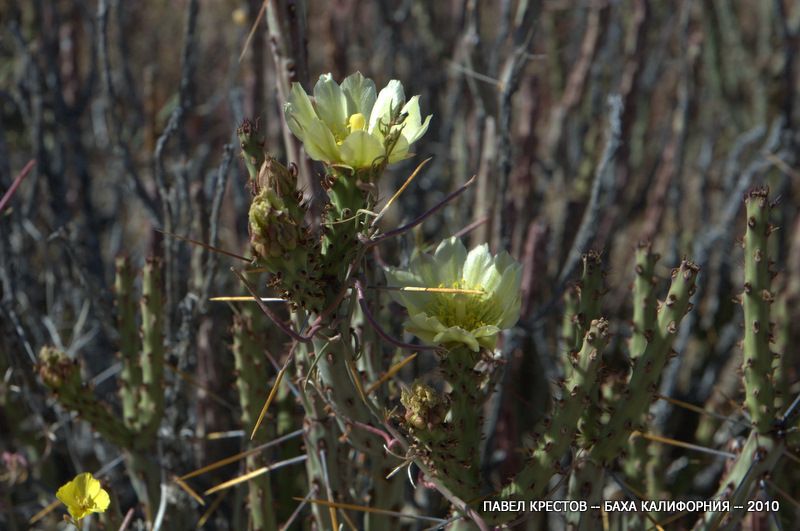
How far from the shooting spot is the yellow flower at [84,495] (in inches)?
48.0

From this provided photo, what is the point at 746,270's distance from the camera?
1.35m

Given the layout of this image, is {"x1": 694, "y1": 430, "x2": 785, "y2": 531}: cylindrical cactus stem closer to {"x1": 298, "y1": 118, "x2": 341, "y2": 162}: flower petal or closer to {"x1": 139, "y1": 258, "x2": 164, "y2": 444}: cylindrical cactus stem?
{"x1": 298, "y1": 118, "x2": 341, "y2": 162}: flower petal

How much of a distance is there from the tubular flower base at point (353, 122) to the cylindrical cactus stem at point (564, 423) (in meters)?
0.39

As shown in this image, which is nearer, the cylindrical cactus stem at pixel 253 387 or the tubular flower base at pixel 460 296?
the tubular flower base at pixel 460 296

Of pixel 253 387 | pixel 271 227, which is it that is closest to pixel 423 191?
pixel 253 387

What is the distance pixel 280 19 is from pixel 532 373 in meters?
1.46

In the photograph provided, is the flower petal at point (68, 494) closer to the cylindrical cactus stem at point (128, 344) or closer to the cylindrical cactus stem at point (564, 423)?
the cylindrical cactus stem at point (128, 344)

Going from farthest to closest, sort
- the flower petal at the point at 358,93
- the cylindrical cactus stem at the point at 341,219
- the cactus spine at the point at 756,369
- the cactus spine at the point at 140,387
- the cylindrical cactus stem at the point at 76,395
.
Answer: the cactus spine at the point at 140,387 < the cylindrical cactus stem at the point at 76,395 < the cactus spine at the point at 756,369 < the flower petal at the point at 358,93 < the cylindrical cactus stem at the point at 341,219

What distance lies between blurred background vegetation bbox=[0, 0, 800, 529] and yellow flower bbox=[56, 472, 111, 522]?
29cm

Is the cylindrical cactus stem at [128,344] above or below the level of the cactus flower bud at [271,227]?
below

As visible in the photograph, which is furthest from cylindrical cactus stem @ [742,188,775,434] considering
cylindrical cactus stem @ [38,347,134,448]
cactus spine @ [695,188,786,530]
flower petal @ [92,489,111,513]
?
cylindrical cactus stem @ [38,347,134,448]

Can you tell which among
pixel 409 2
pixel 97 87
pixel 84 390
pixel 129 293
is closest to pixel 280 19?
pixel 129 293

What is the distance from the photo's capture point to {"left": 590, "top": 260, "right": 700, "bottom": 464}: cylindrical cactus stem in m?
1.24

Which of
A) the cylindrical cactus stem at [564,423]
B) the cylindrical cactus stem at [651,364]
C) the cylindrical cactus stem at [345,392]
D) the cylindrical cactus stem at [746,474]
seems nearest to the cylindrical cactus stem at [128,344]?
the cylindrical cactus stem at [345,392]
